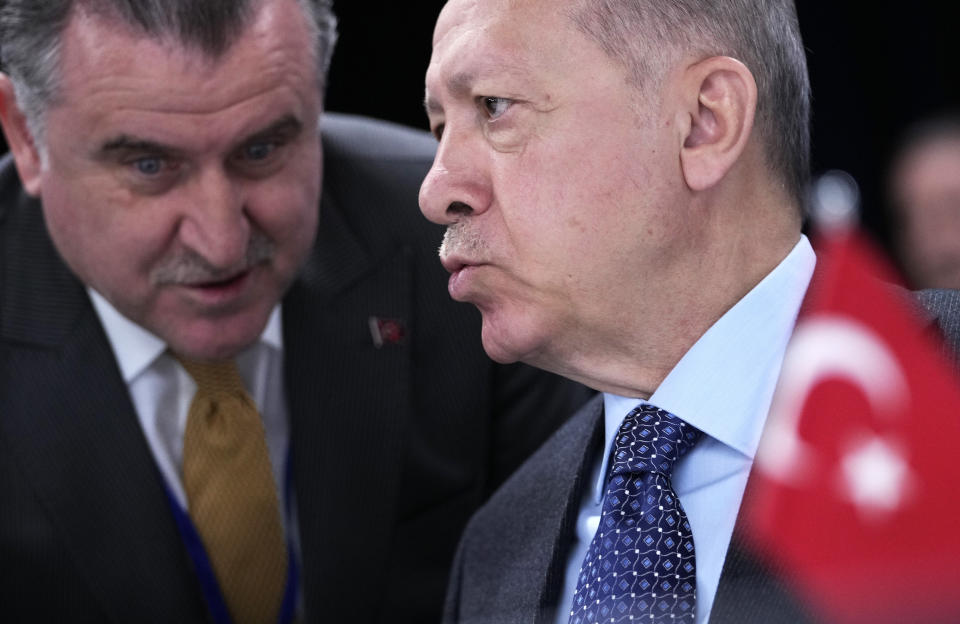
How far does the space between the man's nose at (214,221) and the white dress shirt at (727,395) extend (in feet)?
2.44

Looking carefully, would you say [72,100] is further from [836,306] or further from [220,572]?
[836,306]

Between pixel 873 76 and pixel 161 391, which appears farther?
pixel 873 76

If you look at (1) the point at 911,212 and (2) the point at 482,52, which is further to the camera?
(1) the point at 911,212

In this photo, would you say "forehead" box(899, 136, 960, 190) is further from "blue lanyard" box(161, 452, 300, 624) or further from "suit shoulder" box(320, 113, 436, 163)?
"blue lanyard" box(161, 452, 300, 624)

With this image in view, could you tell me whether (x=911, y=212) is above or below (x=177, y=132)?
below

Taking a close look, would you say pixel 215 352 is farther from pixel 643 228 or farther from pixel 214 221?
pixel 643 228

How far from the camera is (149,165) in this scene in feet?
6.70

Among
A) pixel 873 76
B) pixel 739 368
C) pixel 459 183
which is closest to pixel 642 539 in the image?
pixel 739 368

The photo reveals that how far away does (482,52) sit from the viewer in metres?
1.58

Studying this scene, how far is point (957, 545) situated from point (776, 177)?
1.74ft

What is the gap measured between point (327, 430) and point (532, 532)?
535mm

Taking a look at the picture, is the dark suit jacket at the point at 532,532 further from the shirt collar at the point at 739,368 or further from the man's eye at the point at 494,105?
the man's eye at the point at 494,105

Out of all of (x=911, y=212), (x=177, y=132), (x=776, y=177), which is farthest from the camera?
(x=911, y=212)

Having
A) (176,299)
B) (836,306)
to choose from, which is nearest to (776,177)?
(836,306)
